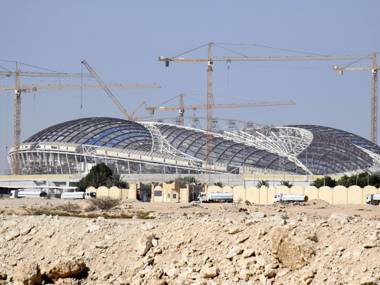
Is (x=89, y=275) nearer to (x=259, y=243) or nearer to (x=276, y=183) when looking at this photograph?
(x=259, y=243)

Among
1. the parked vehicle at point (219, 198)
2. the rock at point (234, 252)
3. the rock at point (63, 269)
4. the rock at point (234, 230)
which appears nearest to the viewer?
the rock at point (234, 252)

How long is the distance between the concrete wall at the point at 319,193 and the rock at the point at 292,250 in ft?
162

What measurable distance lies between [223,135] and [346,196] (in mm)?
63817

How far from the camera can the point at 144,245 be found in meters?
24.4

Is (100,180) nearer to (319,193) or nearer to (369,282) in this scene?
(319,193)

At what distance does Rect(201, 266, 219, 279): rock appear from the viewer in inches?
875

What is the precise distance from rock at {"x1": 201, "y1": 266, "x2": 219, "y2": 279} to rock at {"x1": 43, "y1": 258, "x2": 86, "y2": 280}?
4109mm

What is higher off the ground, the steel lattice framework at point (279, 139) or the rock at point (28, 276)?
the steel lattice framework at point (279, 139)

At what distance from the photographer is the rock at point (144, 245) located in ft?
79.7

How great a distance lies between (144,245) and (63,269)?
7.51ft

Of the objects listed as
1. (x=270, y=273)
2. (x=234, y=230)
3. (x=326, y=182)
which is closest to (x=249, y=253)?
(x=270, y=273)

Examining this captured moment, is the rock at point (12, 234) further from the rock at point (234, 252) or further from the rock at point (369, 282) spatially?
the rock at point (369, 282)

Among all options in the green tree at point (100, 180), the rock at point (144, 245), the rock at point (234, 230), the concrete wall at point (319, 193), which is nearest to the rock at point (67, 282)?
the rock at point (144, 245)

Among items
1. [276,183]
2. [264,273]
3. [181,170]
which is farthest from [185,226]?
[181,170]
